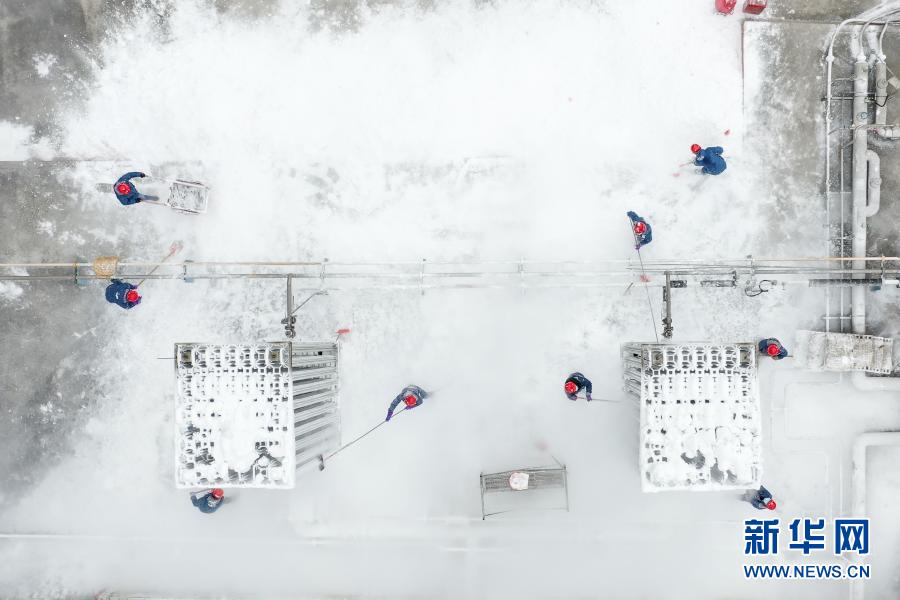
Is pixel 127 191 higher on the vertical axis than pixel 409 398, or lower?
higher

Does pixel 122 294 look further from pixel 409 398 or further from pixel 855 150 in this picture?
pixel 855 150

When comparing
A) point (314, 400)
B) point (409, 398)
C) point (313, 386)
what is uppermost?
point (313, 386)

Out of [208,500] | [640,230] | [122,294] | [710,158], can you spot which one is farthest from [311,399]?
[710,158]

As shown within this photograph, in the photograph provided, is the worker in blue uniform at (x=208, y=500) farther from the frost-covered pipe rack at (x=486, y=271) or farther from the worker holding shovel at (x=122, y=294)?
the frost-covered pipe rack at (x=486, y=271)

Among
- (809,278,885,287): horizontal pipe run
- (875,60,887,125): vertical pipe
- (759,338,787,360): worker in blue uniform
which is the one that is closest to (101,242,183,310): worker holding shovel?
(759,338,787,360): worker in blue uniform

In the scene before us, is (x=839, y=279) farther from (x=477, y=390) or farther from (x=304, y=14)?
(x=304, y=14)

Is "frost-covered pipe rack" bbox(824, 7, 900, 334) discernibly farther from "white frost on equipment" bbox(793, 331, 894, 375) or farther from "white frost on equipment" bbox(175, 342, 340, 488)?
"white frost on equipment" bbox(175, 342, 340, 488)
